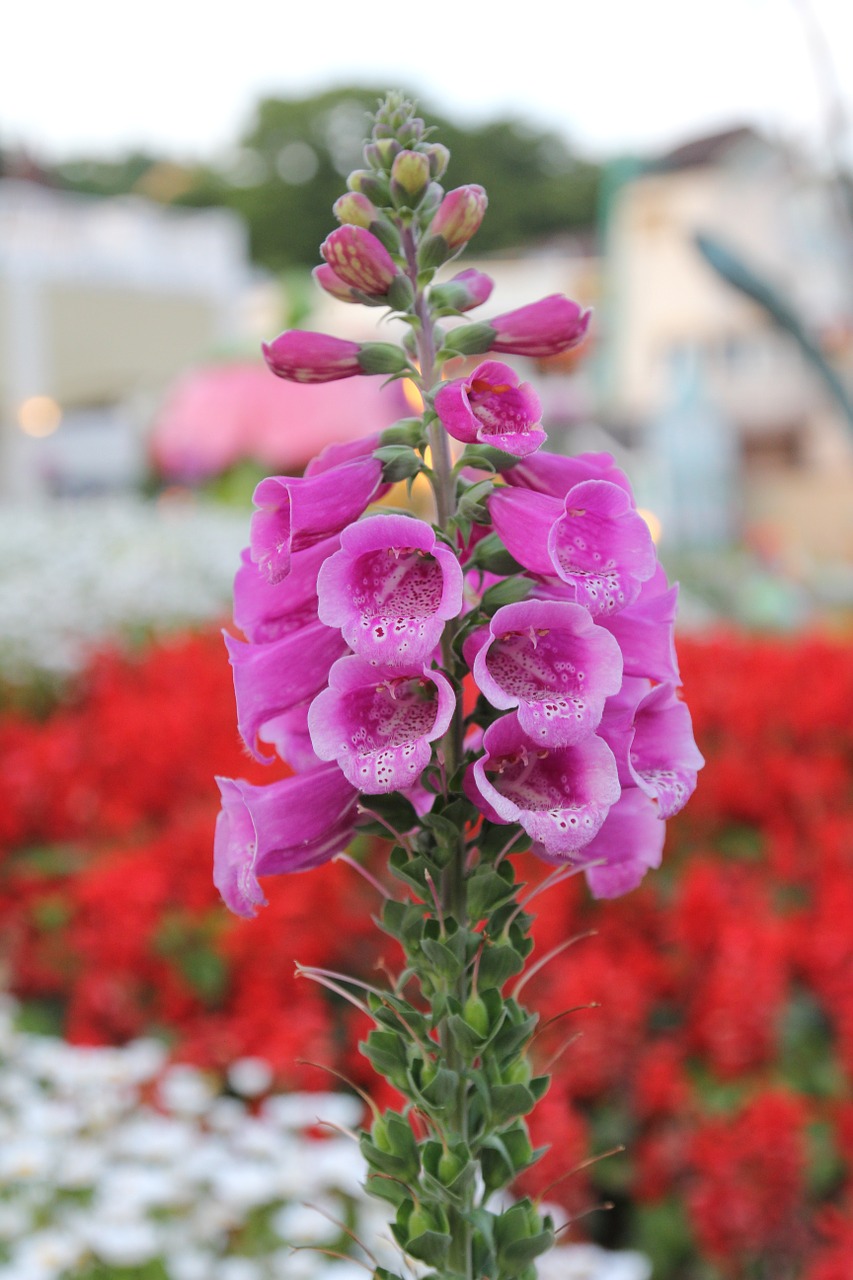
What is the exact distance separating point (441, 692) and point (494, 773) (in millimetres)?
116

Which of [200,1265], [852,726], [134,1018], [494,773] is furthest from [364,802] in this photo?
[852,726]

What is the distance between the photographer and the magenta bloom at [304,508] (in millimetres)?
963

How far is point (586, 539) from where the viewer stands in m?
0.96

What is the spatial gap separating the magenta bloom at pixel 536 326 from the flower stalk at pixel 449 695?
0.4 inches

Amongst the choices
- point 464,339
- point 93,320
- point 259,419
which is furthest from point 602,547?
point 93,320

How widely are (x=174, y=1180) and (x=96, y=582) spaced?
5885 mm

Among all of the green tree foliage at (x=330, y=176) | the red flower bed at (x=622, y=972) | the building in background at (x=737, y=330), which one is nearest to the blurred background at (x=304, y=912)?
the red flower bed at (x=622, y=972)

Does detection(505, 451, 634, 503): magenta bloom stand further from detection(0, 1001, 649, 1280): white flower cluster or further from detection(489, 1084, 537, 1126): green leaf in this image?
detection(0, 1001, 649, 1280): white flower cluster

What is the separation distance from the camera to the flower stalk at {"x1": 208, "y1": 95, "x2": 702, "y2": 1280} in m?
0.89

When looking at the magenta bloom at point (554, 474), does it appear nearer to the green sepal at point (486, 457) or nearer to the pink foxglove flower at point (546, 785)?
the green sepal at point (486, 457)

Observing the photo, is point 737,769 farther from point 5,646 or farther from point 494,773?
point 5,646

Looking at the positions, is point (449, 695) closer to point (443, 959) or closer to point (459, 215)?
point (443, 959)

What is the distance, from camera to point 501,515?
0.96 metres

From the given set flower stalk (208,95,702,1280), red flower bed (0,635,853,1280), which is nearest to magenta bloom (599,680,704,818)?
flower stalk (208,95,702,1280)
